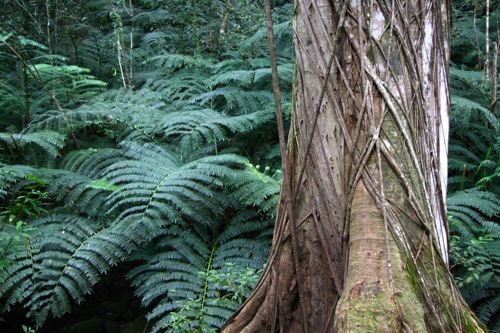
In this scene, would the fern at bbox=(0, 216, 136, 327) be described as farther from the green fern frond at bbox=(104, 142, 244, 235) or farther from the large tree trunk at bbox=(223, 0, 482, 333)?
the large tree trunk at bbox=(223, 0, 482, 333)

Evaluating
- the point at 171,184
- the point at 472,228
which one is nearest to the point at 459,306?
the point at 472,228

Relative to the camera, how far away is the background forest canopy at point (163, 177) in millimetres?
2717

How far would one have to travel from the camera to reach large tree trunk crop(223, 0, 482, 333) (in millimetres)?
1559

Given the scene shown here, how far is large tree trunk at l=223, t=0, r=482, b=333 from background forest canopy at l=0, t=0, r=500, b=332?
750 millimetres

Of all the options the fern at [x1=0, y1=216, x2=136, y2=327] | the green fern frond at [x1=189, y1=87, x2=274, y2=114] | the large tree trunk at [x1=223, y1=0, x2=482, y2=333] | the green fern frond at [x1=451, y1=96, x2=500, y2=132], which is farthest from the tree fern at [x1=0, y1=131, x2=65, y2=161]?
the green fern frond at [x1=451, y1=96, x2=500, y2=132]

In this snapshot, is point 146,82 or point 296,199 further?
point 146,82

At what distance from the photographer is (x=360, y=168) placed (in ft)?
5.46

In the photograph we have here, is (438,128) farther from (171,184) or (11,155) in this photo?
(11,155)

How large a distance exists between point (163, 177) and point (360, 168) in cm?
200

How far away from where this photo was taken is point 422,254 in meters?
1.57

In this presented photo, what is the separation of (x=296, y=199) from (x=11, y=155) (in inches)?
128

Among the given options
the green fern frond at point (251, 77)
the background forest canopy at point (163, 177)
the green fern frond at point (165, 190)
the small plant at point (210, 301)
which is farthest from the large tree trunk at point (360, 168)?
the green fern frond at point (251, 77)

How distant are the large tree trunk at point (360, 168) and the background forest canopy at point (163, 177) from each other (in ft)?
2.46

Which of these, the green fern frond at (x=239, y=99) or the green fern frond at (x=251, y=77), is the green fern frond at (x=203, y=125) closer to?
the green fern frond at (x=239, y=99)
